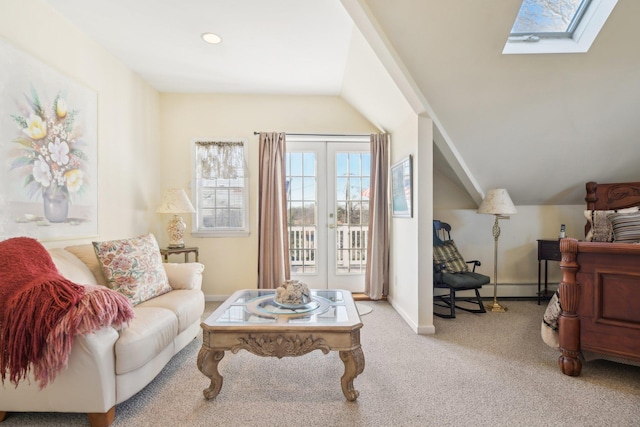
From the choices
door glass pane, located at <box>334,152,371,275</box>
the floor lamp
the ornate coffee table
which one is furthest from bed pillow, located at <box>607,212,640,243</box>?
the ornate coffee table

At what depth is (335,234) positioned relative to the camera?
4.23 metres

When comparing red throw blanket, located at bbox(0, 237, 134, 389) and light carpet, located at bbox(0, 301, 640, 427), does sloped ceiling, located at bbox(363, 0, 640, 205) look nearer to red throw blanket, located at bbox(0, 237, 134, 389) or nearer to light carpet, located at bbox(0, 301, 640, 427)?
light carpet, located at bbox(0, 301, 640, 427)

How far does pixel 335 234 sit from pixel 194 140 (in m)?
2.11

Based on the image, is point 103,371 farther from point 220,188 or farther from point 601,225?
point 601,225

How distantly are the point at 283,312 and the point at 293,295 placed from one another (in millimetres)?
136

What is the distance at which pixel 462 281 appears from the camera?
10.9 ft

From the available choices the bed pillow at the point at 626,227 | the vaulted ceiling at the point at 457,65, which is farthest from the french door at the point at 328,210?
the bed pillow at the point at 626,227

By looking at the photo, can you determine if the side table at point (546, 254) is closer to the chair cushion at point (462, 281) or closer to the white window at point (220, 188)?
the chair cushion at point (462, 281)

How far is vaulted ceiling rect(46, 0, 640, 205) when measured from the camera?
2.36 m

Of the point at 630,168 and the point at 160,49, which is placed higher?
the point at 160,49

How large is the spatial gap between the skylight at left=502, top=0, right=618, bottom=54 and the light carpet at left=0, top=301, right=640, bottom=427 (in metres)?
2.34

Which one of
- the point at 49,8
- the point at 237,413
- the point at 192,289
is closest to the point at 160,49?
the point at 49,8

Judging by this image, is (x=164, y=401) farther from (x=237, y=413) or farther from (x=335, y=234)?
(x=335, y=234)

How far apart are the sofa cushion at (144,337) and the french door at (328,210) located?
221cm
